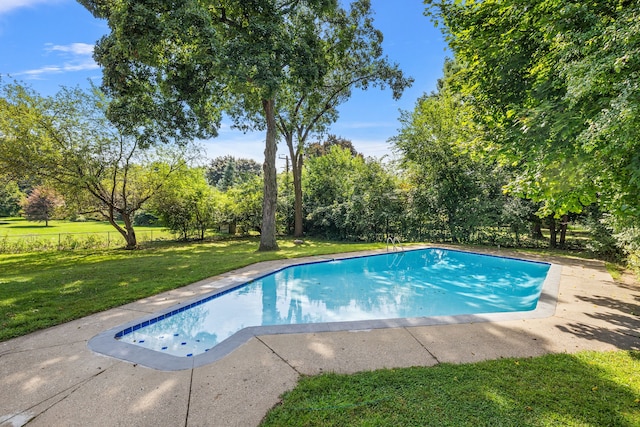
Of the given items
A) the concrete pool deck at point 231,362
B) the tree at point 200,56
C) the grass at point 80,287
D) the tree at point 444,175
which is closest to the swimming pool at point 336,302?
the concrete pool deck at point 231,362

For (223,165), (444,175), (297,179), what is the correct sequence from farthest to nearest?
(223,165)
(297,179)
(444,175)

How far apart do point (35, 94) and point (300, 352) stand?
14.5 metres

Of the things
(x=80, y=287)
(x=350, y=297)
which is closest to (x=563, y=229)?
(x=350, y=297)

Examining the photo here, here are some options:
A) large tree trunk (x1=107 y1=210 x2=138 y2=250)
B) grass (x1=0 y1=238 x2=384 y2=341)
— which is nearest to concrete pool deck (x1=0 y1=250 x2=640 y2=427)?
grass (x1=0 y1=238 x2=384 y2=341)

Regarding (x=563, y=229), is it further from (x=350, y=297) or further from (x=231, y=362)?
(x=231, y=362)

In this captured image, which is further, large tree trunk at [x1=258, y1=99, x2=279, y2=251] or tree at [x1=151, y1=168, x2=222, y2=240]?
tree at [x1=151, y1=168, x2=222, y2=240]

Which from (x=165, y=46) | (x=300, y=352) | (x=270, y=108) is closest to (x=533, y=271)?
(x=300, y=352)

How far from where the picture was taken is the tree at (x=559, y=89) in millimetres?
2701

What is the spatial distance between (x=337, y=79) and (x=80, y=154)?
12.3 meters

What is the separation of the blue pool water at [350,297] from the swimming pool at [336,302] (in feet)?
0.06

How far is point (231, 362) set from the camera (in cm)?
297

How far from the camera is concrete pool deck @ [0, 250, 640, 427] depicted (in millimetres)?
2232

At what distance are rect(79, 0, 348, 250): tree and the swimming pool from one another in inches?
172

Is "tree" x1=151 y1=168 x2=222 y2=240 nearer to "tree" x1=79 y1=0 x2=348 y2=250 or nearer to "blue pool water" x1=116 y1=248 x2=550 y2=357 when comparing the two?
"tree" x1=79 y1=0 x2=348 y2=250
